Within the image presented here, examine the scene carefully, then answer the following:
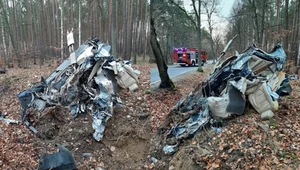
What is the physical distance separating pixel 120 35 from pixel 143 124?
13.0 metres

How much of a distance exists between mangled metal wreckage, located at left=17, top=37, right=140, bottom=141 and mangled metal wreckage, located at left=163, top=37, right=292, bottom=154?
202cm

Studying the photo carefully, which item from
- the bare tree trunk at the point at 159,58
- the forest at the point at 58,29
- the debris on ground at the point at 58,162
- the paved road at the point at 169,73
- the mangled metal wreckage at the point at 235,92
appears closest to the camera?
the debris on ground at the point at 58,162

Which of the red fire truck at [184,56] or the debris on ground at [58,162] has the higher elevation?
the red fire truck at [184,56]

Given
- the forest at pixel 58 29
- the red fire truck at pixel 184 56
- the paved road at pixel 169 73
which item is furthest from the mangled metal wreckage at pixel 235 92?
the red fire truck at pixel 184 56

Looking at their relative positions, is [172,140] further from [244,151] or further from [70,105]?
[70,105]

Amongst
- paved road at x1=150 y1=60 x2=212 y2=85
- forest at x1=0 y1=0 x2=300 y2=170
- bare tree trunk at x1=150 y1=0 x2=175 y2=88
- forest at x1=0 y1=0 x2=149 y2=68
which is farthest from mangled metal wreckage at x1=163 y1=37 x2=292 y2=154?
forest at x1=0 y1=0 x2=149 y2=68

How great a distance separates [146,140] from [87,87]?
8.01 ft

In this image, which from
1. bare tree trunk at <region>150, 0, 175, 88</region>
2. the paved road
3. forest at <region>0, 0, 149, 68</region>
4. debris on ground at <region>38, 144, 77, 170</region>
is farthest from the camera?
forest at <region>0, 0, 149, 68</region>

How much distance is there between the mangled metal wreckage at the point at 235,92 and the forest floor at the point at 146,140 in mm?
219

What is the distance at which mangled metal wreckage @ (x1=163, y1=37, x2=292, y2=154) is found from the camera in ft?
19.1

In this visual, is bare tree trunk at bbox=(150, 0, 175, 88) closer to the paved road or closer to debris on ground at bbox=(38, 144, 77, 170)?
the paved road

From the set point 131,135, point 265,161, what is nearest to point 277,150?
point 265,161

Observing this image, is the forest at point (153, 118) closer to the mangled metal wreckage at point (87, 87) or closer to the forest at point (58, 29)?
the mangled metal wreckage at point (87, 87)

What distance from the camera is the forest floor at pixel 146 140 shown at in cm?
484
